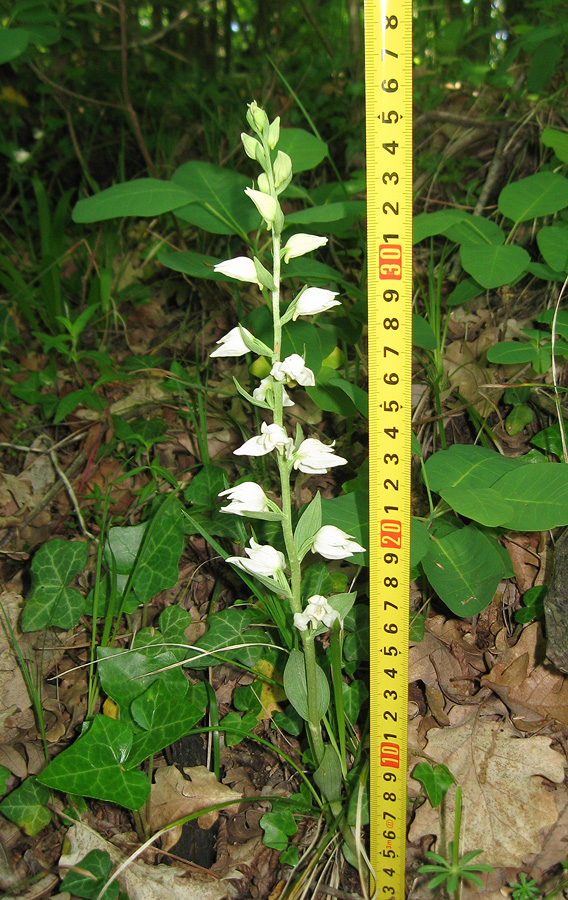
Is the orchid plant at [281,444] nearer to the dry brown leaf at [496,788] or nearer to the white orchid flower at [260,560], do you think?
the white orchid flower at [260,560]

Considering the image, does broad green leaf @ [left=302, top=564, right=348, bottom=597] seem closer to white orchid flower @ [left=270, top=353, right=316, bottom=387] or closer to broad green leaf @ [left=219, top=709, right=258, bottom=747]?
broad green leaf @ [left=219, top=709, right=258, bottom=747]

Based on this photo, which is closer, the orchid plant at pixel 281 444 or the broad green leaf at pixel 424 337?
the orchid plant at pixel 281 444

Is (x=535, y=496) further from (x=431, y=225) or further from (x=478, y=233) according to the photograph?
(x=478, y=233)

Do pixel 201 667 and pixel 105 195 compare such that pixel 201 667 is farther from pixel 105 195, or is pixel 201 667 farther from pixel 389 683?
pixel 105 195

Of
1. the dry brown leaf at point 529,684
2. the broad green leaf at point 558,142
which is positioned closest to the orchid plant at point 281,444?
the dry brown leaf at point 529,684

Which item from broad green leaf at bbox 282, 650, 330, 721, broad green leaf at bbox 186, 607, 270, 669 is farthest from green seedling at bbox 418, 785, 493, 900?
broad green leaf at bbox 186, 607, 270, 669

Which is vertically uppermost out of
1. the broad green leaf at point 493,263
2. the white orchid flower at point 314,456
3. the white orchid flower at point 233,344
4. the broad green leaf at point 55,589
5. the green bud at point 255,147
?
the green bud at point 255,147

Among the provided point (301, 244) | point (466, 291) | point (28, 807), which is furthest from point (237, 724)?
point (466, 291)

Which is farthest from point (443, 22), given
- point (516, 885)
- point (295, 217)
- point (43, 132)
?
point (516, 885)
